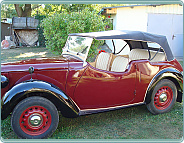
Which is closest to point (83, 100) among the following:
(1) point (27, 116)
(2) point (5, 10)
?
(1) point (27, 116)

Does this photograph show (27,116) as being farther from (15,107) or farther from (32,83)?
(32,83)

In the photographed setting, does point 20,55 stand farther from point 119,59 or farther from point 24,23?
point 119,59

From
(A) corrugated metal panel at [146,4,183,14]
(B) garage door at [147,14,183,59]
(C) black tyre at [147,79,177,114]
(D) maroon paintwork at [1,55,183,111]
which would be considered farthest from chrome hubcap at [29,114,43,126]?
(A) corrugated metal panel at [146,4,183,14]

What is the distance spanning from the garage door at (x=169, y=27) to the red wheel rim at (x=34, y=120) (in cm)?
904

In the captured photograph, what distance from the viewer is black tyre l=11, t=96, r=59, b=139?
9.55 ft

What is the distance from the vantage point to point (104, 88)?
3.51m

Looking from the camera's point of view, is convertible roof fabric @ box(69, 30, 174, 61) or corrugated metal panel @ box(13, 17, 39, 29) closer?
convertible roof fabric @ box(69, 30, 174, 61)

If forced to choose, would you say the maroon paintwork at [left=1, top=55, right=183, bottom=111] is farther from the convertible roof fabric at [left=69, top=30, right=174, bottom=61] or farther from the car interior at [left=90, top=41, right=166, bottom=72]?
the convertible roof fabric at [left=69, top=30, right=174, bottom=61]

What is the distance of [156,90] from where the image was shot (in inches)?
157

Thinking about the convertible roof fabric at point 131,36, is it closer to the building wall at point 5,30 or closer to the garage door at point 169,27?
the garage door at point 169,27

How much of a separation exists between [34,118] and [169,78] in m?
2.94

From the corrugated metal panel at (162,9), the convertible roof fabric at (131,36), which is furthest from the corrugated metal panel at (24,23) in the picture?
the convertible roof fabric at (131,36)

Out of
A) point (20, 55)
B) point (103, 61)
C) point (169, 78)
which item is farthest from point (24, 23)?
point (169, 78)

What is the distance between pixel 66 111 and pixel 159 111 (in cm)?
211
